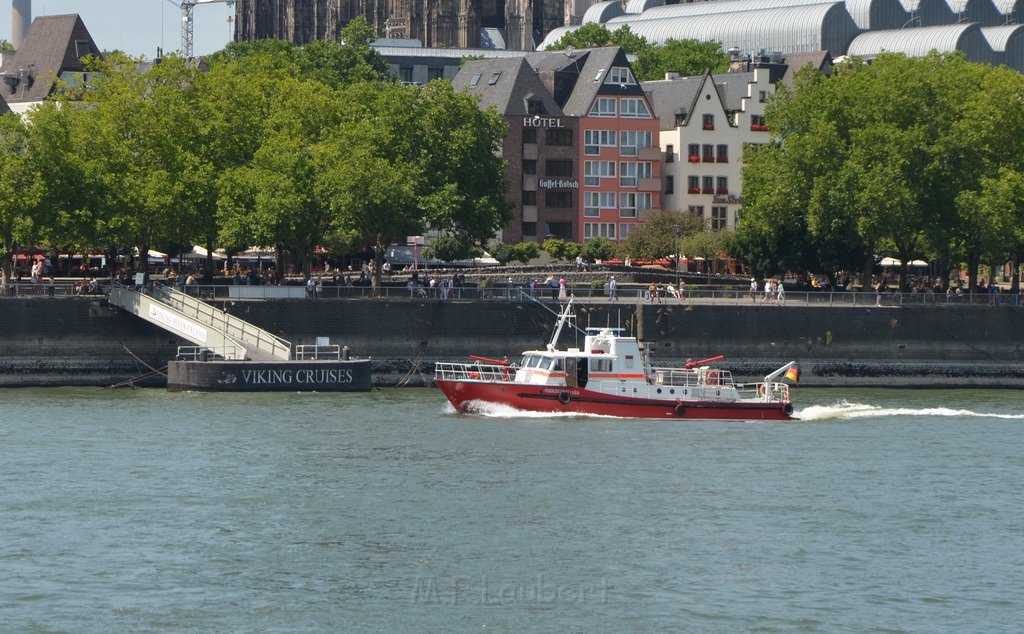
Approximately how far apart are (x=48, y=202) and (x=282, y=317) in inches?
472

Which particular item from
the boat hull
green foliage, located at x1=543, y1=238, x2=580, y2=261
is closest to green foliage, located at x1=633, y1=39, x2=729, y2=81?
green foliage, located at x1=543, y1=238, x2=580, y2=261

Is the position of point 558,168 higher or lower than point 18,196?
higher

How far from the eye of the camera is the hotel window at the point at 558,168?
428ft

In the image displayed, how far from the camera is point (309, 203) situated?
9112 cm

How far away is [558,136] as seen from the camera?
12962cm

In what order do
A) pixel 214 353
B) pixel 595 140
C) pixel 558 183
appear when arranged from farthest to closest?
1. pixel 595 140
2. pixel 558 183
3. pixel 214 353

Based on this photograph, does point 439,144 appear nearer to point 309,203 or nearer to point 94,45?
point 309,203

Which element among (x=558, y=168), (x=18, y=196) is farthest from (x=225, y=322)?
(x=558, y=168)

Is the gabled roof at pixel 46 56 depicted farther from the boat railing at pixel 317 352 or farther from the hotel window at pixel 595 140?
the boat railing at pixel 317 352

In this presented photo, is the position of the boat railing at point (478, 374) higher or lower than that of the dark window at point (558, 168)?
lower

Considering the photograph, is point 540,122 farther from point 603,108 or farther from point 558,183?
point 603,108

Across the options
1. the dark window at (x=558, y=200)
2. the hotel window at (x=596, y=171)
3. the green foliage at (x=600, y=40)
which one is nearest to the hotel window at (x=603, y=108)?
the hotel window at (x=596, y=171)

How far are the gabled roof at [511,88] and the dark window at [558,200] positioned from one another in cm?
531

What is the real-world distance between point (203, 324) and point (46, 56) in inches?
2739
